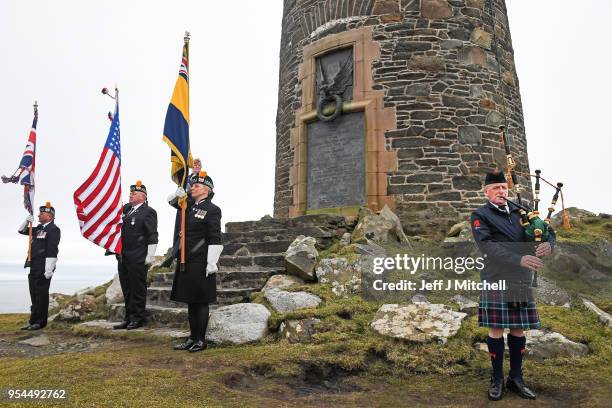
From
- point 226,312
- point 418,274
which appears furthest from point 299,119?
point 226,312

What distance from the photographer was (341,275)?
629 centimetres

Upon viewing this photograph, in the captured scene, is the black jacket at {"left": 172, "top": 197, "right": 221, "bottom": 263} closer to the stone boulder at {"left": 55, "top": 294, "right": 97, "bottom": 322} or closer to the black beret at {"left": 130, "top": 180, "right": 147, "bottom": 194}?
the black beret at {"left": 130, "top": 180, "right": 147, "bottom": 194}

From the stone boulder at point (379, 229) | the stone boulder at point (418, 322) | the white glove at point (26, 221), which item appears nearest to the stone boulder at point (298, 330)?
the stone boulder at point (418, 322)

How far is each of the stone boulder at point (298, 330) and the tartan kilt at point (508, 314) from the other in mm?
2019

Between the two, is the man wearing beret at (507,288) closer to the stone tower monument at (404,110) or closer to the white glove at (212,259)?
the white glove at (212,259)

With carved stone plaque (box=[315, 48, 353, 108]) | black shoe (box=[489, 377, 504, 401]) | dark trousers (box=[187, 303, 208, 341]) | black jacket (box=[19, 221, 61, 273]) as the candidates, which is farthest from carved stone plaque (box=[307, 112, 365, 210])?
black shoe (box=[489, 377, 504, 401])

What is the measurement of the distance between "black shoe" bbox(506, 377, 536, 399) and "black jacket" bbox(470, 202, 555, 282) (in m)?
0.82

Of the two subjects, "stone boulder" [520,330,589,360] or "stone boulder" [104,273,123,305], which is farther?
"stone boulder" [104,273,123,305]

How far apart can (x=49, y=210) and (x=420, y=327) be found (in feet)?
22.4

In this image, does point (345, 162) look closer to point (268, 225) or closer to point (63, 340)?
point (268, 225)

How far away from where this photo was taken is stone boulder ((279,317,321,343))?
5.00 meters

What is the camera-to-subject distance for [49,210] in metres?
8.21

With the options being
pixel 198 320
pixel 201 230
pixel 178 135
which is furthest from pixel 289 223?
pixel 198 320

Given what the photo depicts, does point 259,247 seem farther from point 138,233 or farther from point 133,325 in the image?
point 133,325
